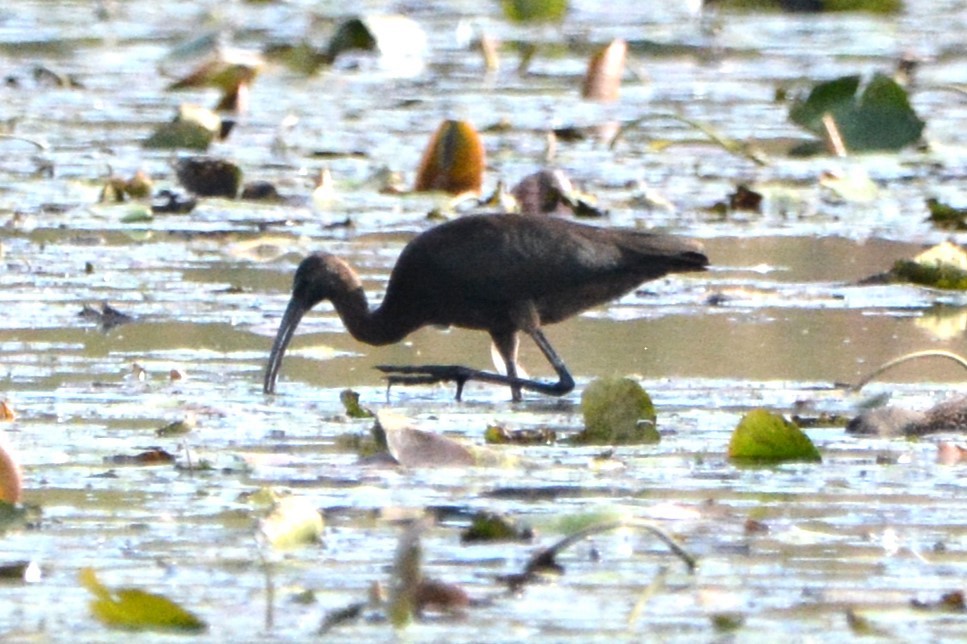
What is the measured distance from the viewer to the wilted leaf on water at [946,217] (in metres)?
10.6

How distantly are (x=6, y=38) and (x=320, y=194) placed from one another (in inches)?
306

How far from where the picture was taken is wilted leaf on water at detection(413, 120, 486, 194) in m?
11.3

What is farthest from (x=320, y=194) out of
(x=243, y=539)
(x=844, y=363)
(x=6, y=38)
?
(x=6, y=38)

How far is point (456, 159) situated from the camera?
11359mm

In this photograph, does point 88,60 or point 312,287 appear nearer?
point 312,287

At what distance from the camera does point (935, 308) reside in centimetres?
897

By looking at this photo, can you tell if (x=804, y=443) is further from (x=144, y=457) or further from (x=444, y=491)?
(x=144, y=457)

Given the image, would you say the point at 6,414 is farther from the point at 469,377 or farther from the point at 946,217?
the point at 946,217

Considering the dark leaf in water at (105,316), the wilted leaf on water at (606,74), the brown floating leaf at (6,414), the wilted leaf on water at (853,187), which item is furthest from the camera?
the wilted leaf on water at (606,74)

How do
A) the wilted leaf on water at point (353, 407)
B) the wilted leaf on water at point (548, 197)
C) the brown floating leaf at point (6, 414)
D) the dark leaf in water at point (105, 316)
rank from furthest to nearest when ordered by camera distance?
the wilted leaf on water at point (548, 197) < the dark leaf in water at point (105, 316) < the wilted leaf on water at point (353, 407) < the brown floating leaf at point (6, 414)

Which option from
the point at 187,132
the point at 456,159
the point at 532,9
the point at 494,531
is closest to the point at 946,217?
the point at 456,159

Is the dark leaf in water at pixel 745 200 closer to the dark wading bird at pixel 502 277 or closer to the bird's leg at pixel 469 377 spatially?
the dark wading bird at pixel 502 277

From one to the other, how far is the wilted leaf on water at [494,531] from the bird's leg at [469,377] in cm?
209

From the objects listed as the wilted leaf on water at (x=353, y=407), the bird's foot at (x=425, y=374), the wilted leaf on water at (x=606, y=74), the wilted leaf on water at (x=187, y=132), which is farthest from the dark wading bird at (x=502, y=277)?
the wilted leaf on water at (x=606, y=74)
